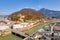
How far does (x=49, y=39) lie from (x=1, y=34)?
1004 centimetres

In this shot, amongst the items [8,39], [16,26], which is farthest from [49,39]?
[16,26]

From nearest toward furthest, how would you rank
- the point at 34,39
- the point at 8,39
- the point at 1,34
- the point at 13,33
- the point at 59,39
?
the point at 59,39 → the point at 34,39 → the point at 8,39 → the point at 1,34 → the point at 13,33

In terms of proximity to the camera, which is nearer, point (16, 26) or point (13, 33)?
point (13, 33)

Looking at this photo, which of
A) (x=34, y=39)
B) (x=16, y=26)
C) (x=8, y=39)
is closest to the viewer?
(x=34, y=39)

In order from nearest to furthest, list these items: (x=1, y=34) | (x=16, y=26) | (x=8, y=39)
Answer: (x=8, y=39) < (x=1, y=34) < (x=16, y=26)

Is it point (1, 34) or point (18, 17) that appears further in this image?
point (18, 17)

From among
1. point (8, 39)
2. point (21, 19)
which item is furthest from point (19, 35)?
point (21, 19)

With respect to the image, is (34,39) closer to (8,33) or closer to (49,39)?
(49,39)

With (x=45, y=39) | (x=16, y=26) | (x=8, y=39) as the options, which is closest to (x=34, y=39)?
(x=45, y=39)

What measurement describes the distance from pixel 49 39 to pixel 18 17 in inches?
1281

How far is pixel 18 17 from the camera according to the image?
4794cm

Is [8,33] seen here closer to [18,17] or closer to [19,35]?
[19,35]

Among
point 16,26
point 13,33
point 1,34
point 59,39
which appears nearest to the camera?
point 59,39

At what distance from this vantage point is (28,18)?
4928cm
